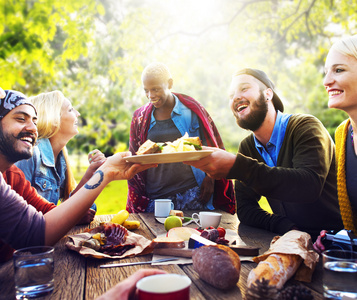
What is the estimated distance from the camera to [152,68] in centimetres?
388

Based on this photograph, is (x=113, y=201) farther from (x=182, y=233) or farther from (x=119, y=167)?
(x=182, y=233)

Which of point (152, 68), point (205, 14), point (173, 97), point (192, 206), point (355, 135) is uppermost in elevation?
point (205, 14)

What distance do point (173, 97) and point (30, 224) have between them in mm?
2618

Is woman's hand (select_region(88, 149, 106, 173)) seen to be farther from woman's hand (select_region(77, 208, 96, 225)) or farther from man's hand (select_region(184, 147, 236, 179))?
man's hand (select_region(184, 147, 236, 179))

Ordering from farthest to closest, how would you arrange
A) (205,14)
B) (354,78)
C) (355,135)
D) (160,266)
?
(205,14)
(355,135)
(354,78)
(160,266)

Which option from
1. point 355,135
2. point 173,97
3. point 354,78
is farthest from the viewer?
point 173,97

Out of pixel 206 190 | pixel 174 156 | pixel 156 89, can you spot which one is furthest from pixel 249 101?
pixel 156 89

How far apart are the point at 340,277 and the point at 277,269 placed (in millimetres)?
262

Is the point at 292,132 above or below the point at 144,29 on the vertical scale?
below

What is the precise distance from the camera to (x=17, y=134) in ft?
7.00

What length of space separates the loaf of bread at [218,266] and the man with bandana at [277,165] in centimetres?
92

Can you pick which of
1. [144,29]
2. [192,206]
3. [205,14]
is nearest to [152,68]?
[192,206]

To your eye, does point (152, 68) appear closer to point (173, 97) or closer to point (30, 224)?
point (173, 97)

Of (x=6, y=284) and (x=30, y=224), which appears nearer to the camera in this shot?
(x=6, y=284)
